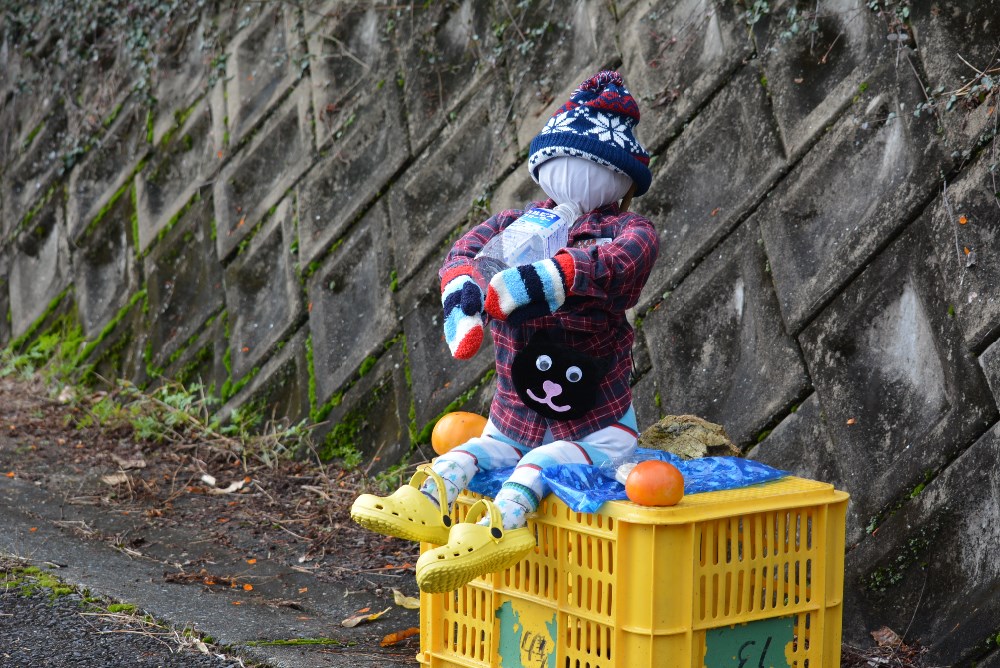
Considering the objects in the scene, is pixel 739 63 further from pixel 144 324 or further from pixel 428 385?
pixel 144 324

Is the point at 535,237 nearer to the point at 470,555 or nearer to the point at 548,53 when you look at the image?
the point at 470,555

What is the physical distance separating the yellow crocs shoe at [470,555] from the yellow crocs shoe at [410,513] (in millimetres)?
162

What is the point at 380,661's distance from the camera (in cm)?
326

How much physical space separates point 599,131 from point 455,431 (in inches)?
36.6

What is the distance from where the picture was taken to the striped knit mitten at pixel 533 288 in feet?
9.18

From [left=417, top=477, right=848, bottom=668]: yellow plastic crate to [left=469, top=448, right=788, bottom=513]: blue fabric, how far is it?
45 millimetres

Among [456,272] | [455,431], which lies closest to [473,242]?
[456,272]

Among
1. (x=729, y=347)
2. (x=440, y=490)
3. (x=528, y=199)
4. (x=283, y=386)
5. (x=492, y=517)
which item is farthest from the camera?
(x=283, y=386)

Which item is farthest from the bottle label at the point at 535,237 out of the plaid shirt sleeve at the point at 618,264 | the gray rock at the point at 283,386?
the gray rock at the point at 283,386

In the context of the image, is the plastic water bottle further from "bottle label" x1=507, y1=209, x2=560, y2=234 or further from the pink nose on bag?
the pink nose on bag

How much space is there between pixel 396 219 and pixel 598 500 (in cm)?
270

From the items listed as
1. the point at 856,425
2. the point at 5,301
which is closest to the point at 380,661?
the point at 856,425

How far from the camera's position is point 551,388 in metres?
2.98

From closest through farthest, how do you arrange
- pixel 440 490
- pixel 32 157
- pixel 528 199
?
pixel 440 490, pixel 528 199, pixel 32 157
